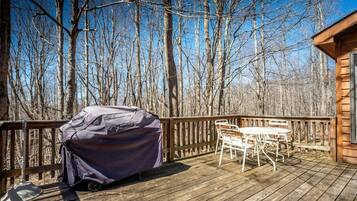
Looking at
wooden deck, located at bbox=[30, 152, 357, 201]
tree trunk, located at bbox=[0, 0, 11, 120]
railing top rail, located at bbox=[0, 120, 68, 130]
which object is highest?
tree trunk, located at bbox=[0, 0, 11, 120]

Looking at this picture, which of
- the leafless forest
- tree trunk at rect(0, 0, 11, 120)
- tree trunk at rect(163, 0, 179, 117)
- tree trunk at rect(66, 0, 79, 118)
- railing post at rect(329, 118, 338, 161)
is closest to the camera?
tree trunk at rect(0, 0, 11, 120)

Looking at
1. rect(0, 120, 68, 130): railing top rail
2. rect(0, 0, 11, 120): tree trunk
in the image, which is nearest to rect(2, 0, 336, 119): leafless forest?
rect(0, 0, 11, 120): tree trunk

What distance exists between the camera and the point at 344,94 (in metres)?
4.21

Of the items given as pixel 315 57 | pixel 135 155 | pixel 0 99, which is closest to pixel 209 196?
pixel 135 155

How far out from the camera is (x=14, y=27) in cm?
873

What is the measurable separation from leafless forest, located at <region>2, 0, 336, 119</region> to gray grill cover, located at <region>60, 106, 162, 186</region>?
1524 mm

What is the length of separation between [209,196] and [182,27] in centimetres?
973

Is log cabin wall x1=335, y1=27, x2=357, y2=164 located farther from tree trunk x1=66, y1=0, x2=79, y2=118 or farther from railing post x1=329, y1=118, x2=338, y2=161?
tree trunk x1=66, y1=0, x2=79, y2=118

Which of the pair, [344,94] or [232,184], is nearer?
[232,184]

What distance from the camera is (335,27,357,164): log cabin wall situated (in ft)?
13.6

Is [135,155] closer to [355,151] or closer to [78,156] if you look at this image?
[78,156]

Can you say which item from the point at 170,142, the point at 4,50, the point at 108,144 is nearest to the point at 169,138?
the point at 170,142

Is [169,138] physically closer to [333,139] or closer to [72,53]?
[72,53]

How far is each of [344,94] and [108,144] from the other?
4.49m
